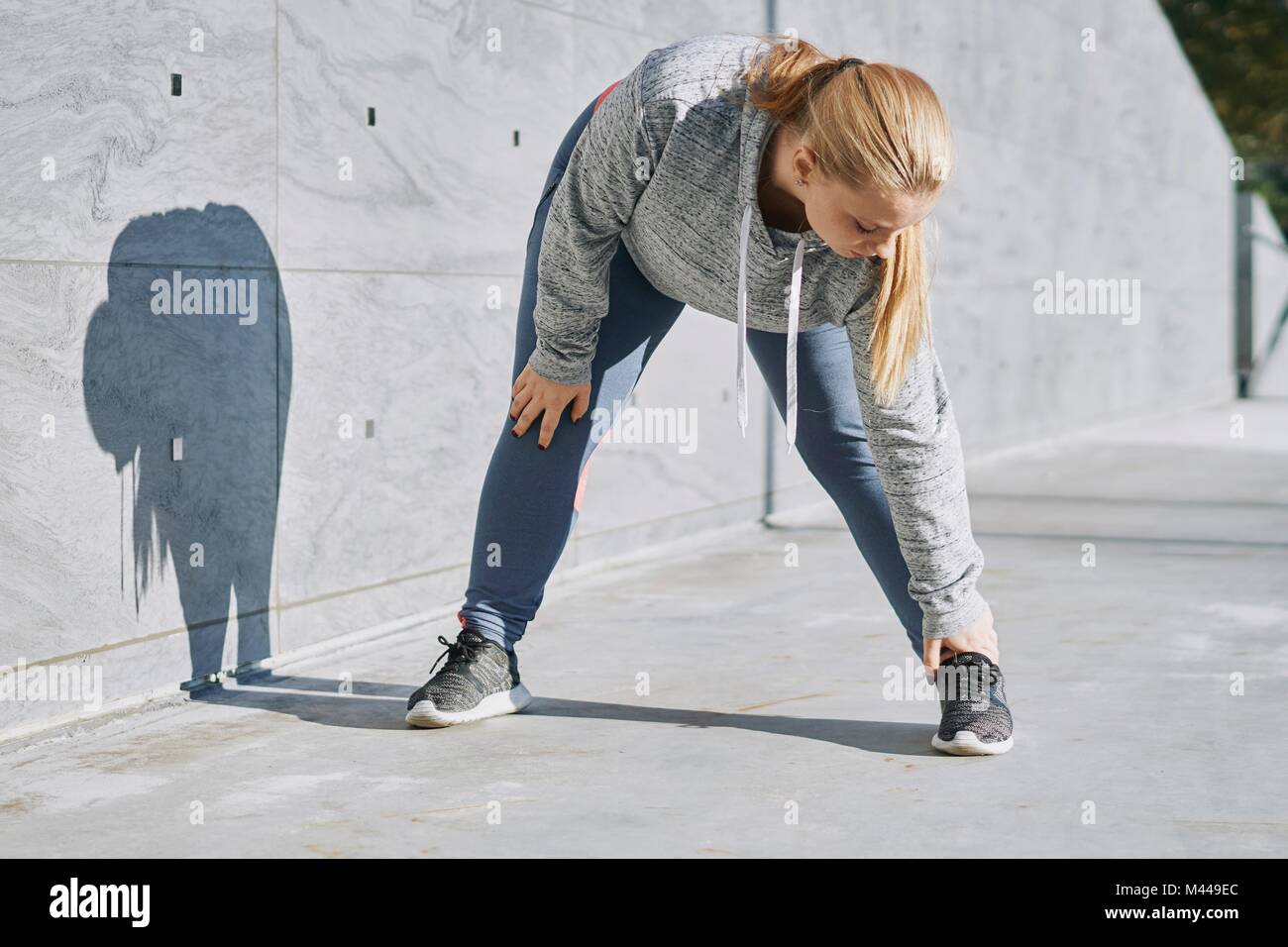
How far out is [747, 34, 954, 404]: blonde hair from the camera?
2498 millimetres

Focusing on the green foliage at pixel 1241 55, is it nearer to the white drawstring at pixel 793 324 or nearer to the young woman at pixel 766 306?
the young woman at pixel 766 306

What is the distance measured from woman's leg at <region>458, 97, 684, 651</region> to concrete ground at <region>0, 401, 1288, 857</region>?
0.82ft

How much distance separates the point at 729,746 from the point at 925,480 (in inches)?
25.1

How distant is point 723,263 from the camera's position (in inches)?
115

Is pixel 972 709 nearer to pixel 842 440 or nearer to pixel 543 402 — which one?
pixel 842 440

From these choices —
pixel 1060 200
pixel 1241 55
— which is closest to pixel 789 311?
pixel 1060 200

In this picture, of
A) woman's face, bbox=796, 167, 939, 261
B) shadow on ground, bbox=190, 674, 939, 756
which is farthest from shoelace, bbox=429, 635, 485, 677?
woman's face, bbox=796, 167, 939, 261

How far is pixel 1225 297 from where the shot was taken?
14508 mm

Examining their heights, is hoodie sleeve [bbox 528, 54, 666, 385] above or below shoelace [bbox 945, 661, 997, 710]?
above

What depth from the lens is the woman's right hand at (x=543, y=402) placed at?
126 inches

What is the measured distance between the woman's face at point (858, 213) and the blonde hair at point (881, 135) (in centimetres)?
2

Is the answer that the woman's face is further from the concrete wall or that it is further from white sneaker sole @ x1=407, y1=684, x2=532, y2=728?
the concrete wall
